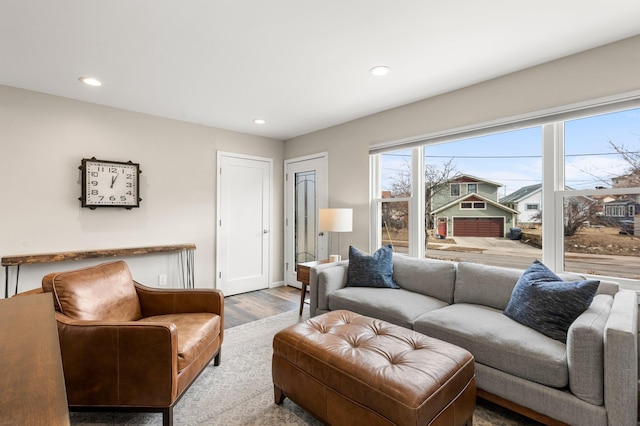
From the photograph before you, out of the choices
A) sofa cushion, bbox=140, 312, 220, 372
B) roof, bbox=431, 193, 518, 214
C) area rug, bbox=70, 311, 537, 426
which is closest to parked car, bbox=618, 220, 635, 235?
roof, bbox=431, 193, 518, 214

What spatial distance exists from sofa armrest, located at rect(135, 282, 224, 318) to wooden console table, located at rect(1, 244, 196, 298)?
116 centimetres

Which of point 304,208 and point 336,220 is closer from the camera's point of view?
point 336,220

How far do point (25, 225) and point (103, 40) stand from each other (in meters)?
1.99

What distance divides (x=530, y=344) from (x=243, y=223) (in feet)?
11.8

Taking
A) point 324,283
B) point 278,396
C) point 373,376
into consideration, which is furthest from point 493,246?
point 278,396

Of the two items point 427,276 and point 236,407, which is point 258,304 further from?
point 427,276

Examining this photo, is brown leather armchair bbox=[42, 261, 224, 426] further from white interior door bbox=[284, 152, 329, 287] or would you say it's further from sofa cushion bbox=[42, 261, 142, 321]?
white interior door bbox=[284, 152, 329, 287]

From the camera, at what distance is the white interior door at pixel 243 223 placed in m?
A: 4.15

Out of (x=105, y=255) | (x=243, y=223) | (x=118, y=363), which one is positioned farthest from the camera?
(x=243, y=223)

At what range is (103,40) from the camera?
204 cm

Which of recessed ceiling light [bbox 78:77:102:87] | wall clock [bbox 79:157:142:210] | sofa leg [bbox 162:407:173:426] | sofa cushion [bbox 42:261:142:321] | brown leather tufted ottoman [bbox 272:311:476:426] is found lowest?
sofa leg [bbox 162:407:173:426]

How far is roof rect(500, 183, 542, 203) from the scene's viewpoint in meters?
2.55

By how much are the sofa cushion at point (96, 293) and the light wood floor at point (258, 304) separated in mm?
1153

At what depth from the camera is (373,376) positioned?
54.3 inches
